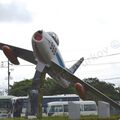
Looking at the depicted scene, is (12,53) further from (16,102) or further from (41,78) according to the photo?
(16,102)

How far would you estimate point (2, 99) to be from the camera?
52469 millimetres

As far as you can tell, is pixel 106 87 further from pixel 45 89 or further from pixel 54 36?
pixel 54 36

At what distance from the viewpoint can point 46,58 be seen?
958 inches

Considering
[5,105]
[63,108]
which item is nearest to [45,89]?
[5,105]

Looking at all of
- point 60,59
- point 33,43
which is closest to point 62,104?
point 60,59

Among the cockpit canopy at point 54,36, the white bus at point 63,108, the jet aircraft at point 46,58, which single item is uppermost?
the cockpit canopy at point 54,36

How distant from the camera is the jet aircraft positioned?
2384 centimetres

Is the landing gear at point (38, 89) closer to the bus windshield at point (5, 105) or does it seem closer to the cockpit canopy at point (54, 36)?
the cockpit canopy at point (54, 36)

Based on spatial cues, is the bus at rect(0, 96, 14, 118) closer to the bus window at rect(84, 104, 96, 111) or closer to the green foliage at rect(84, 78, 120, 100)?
the bus window at rect(84, 104, 96, 111)

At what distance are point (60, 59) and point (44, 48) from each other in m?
2.65

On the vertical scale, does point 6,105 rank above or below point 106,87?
below

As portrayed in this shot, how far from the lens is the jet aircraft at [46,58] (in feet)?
78.2

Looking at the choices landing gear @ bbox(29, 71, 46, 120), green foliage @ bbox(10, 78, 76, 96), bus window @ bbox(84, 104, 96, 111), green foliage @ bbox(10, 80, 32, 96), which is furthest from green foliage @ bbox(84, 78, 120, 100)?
landing gear @ bbox(29, 71, 46, 120)

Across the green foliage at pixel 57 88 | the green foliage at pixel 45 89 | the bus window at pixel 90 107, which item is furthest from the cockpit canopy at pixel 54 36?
the green foliage at pixel 57 88
